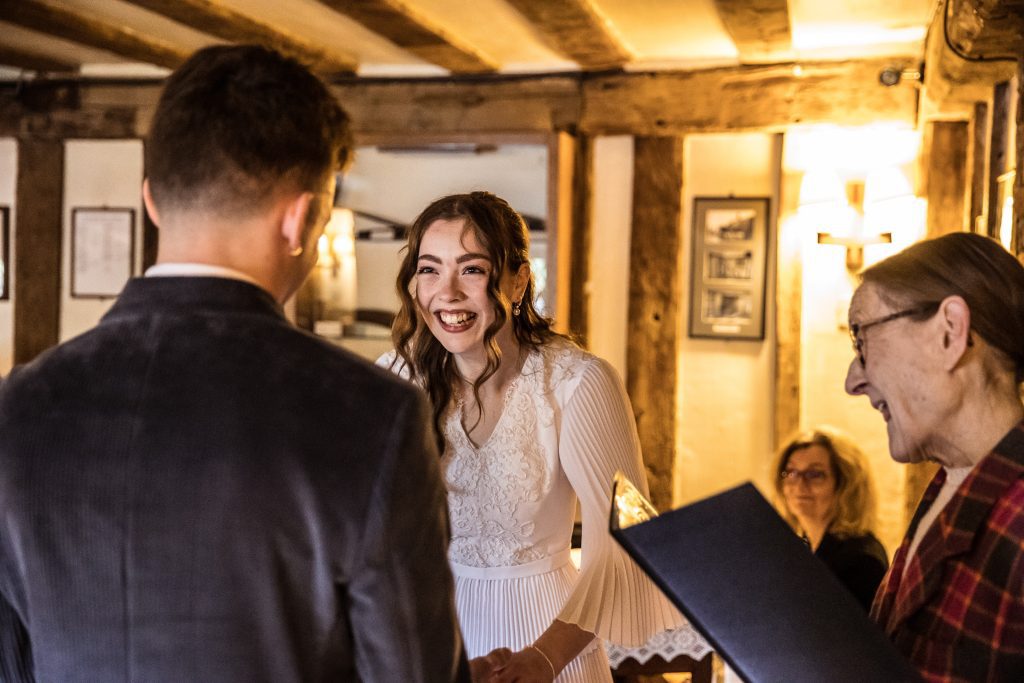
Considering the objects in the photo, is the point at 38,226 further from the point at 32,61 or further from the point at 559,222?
the point at 559,222

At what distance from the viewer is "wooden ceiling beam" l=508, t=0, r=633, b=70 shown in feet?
13.7

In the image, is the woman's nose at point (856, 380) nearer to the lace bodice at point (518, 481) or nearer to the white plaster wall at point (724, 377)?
the lace bodice at point (518, 481)

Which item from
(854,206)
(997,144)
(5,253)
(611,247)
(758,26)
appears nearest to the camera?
(997,144)

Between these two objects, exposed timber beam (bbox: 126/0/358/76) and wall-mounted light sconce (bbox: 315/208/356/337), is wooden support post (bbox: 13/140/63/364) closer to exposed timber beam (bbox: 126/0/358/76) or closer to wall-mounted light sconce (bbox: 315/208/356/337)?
wall-mounted light sconce (bbox: 315/208/356/337)

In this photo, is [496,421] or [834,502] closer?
[496,421]

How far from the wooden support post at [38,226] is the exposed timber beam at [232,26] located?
70.0 inches

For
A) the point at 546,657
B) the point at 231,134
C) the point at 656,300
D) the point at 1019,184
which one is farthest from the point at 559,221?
the point at 231,134

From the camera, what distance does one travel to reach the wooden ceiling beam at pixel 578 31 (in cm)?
416

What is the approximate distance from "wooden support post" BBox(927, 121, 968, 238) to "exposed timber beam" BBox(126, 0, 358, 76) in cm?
292

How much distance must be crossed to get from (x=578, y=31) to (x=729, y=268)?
159cm

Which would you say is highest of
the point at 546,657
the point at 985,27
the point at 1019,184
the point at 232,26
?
the point at 232,26

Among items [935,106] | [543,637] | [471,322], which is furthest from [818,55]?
[543,637]

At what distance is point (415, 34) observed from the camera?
4.70 m

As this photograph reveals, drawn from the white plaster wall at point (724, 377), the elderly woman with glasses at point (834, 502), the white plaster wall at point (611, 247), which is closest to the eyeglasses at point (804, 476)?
the elderly woman with glasses at point (834, 502)
